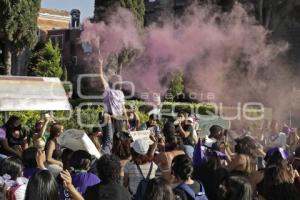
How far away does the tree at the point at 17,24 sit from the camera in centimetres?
1922

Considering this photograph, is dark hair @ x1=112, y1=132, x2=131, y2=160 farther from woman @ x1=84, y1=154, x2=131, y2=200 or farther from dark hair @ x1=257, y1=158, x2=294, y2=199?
dark hair @ x1=257, y1=158, x2=294, y2=199

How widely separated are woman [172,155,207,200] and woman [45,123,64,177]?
143cm

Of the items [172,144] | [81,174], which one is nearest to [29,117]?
[172,144]

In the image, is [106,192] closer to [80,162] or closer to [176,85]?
[80,162]

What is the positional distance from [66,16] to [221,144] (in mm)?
45146

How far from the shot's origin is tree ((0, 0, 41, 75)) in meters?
19.2

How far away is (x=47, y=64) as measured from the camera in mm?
33719

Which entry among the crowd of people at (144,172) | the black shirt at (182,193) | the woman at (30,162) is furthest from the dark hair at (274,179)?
the woman at (30,162)

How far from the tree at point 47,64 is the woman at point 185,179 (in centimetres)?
2881

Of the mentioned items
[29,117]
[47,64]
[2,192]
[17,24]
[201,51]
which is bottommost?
[29,117]

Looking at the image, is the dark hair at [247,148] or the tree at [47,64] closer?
the dark hair at [247,148]

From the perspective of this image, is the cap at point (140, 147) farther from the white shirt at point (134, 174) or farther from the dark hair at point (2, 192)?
the dark hair at point (2, 192)

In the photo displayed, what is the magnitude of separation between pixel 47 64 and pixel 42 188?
29.8 metres

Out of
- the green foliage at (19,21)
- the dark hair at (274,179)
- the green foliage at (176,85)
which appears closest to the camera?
the dark hair at (274,179)
